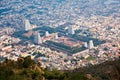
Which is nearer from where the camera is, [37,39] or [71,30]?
[37,39]

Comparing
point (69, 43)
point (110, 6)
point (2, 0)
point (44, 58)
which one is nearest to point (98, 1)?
point (110, 6)

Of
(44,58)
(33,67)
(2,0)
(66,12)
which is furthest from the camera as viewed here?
(2,0)

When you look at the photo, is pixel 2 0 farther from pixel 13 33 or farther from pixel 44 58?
pixel 44 58

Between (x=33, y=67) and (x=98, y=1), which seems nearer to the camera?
(x=33, y=67)

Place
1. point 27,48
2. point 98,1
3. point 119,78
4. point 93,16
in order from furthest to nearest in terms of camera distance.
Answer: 1. point 98,1
2. point 93,16
3. point 27,48
4. point 119,78

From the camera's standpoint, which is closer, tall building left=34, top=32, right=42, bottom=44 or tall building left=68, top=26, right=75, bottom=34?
tall building left=34, top=32, right=42, bottom=44

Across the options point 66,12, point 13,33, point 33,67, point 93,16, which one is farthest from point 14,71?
point 66,12

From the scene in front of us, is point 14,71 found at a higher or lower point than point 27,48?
higher

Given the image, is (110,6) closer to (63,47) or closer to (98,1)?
(98,1)

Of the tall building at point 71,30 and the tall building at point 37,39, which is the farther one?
Answer: the tall building at point 71,30
